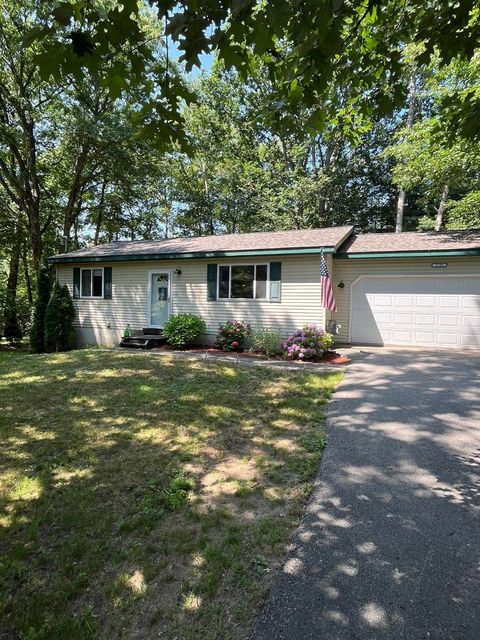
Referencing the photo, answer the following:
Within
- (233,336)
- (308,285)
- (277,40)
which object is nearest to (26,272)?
(233,336)

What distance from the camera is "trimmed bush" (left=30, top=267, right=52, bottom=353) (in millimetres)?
12805

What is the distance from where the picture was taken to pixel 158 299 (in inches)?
488

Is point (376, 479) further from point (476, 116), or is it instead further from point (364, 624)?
point (476, 116)

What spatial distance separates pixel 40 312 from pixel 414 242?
1242cm

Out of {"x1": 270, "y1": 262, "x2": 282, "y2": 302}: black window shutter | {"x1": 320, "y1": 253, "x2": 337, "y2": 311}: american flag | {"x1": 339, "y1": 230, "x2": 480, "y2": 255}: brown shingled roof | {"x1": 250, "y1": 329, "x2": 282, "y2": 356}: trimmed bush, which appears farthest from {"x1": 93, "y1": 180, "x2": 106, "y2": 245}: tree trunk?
{"x1": 320, "y1": 253, "x2": 337, "y2": 311}: american flag

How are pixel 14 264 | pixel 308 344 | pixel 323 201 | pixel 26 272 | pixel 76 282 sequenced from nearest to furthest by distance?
1. pixel 308 344
2. pixel 76 282
3. pixel 323 201
4. pixel 14 264
5. pixel 26 272

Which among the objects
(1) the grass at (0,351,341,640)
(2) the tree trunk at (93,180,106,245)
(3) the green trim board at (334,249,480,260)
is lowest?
(1) the grass at (0,351,341,640)

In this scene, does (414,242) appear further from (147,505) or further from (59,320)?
(59,320)

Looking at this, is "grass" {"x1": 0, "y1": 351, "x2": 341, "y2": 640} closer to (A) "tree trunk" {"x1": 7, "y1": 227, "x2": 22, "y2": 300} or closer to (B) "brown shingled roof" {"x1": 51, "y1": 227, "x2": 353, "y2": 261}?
(B) "brown shingled roof" {"x1": 51, "y1": 227, "x2": 353, "y2": 261}

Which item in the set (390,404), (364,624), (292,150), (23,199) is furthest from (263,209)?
(364,624)

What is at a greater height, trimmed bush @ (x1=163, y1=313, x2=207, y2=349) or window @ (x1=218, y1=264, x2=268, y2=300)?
window @ (x1=218, y1=264, x2=268, y2=300)

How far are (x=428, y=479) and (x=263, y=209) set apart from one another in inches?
766

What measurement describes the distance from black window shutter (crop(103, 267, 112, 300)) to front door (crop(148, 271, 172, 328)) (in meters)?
1.61

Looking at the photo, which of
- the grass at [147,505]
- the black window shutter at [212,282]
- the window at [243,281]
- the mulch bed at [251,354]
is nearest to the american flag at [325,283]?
the mulch bed at [251,354]
